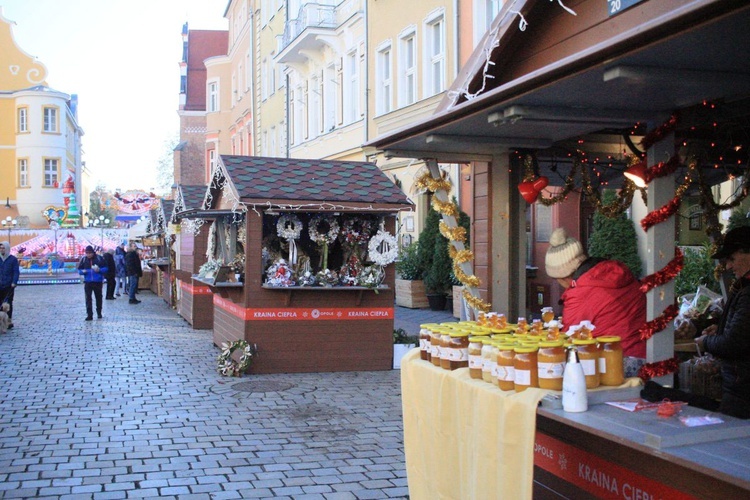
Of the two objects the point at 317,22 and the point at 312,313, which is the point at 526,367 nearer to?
the point at 312,313

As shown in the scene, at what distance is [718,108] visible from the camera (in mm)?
5301

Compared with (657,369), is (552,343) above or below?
above

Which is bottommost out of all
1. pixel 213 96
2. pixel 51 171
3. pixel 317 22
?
pixel 51 171

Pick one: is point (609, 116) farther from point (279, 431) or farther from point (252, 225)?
point (252, 225)

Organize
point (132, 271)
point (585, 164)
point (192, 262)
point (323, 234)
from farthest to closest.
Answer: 1. point (132, 271)
2. point (192, 262)
3. point (323, 234)
4. point (585, 164)

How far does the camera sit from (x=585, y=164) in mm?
7027

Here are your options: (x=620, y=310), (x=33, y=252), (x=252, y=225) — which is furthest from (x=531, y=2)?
(x=33, y=252)

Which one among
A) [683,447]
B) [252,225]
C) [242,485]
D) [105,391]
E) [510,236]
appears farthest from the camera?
[252,225]

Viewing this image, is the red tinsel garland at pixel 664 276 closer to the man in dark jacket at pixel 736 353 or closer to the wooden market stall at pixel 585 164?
the wooden market stall at pixel 585 164

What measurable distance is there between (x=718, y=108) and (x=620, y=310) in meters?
1.43

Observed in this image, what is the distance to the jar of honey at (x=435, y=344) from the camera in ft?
18.4

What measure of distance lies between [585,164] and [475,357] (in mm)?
2666

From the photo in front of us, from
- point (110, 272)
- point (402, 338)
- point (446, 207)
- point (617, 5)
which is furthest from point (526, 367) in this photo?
point (110, 272)

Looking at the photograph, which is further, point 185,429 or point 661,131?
point 185,429
